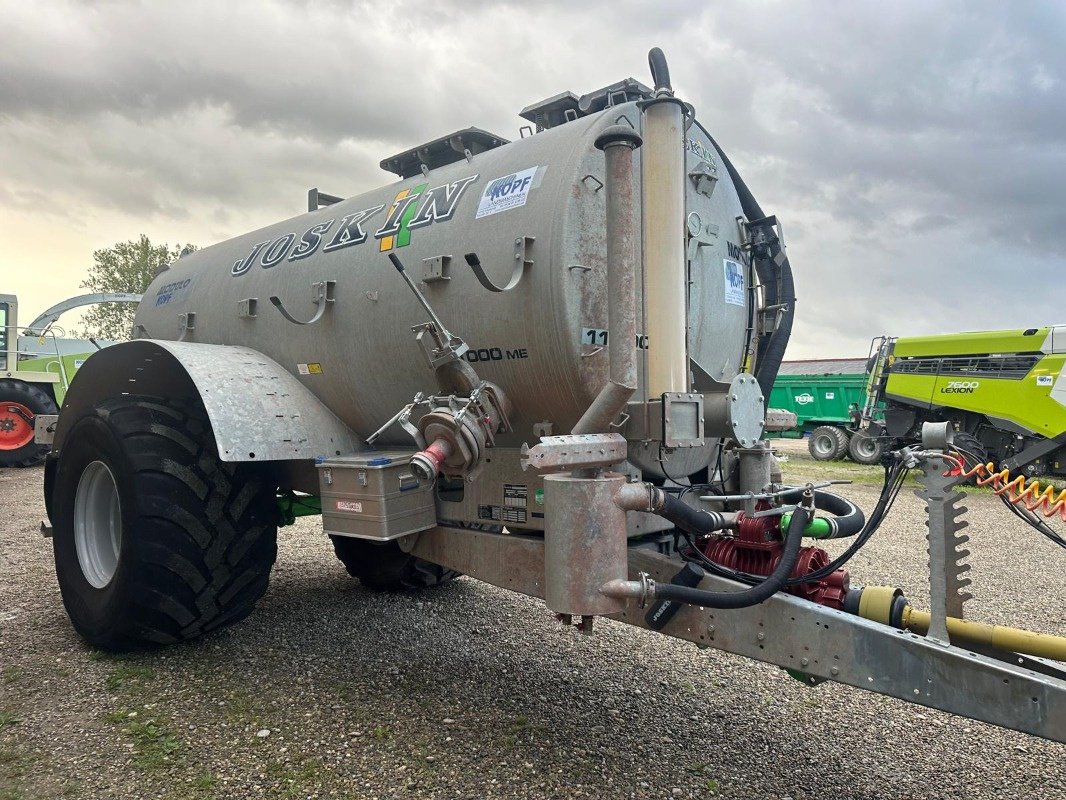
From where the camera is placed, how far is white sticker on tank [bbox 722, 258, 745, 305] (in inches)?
141

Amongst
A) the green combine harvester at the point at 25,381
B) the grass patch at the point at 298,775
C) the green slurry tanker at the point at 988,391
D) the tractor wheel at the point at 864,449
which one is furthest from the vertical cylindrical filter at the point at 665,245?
the tractor wheel at the point at 864,449

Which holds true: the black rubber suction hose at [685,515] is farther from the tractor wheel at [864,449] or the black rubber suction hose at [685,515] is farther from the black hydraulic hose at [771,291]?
the tractor wheel at [864,449]

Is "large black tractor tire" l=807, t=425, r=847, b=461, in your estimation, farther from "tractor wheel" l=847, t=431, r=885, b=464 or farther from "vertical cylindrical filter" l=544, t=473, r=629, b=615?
"vertical cylindrical filter" l=544, t=473, r=629, b=615

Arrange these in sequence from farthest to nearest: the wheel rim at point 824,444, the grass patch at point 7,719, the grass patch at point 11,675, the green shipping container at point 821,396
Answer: the green shipping container at point 821,396, the wheel rim at point 824,444, the grass patch at point 11,675, the grass patch at point 7,719

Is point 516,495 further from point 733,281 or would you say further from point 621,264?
point 733,281

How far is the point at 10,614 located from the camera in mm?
4691

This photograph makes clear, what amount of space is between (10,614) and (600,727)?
12.3ft

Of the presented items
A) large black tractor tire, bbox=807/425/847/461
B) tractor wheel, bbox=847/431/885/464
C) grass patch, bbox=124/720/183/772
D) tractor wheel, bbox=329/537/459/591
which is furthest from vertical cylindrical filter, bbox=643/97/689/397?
large black tractor tire, bbox=807/425/847/461

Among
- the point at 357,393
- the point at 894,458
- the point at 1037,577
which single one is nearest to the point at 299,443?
the point at 357,393

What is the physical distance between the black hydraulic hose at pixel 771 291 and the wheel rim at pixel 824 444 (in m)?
13.1

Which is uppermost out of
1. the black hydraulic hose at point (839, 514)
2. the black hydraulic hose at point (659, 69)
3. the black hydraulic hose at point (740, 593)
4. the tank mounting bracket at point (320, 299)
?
the black hydraulic hose at point (659, 69)

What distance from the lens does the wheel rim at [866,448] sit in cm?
1472

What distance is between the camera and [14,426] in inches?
496

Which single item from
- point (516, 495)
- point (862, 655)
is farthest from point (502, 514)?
point (862, 655)
